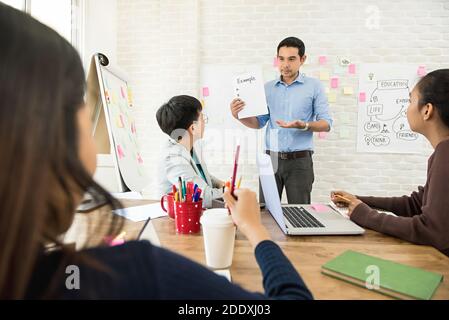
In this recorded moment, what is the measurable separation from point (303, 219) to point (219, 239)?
1.56ft

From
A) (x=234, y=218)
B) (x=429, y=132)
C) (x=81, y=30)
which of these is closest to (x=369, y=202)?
(x=429, y=132)

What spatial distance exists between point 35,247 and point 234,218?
0.49m

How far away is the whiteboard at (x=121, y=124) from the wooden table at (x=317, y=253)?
36 centimetres

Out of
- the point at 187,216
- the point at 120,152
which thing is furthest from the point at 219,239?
the point at 120,152

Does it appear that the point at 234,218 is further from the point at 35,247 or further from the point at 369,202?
the point at 369,202

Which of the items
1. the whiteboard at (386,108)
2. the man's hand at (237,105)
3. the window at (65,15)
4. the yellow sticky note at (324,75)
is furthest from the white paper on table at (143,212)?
the whiteboard at (386,108)

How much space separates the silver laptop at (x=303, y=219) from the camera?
107 cm

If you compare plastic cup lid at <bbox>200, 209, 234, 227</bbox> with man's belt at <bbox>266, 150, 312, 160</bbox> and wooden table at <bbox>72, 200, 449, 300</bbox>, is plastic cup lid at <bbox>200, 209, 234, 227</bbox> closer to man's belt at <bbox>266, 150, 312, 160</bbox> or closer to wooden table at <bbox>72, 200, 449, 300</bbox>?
wooden table at <bbox>72, 200, 449, 300</bbox>

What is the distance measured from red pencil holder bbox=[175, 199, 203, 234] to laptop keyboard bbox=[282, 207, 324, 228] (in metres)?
0.33

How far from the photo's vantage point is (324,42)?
3244mm

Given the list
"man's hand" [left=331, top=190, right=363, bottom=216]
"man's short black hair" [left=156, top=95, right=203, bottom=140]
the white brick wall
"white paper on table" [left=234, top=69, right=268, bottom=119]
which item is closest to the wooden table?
"man's hand" [left=331, top=190, right=363, bottom=216]

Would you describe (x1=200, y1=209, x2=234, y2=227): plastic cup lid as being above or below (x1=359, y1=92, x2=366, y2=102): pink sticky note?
below

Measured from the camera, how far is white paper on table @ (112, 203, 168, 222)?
4.08 ft

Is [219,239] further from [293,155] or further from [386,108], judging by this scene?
[386,108]
